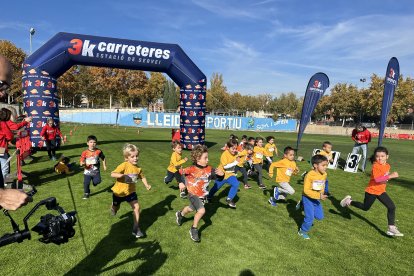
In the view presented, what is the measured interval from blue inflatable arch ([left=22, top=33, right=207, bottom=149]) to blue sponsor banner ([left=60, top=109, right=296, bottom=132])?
33006mm

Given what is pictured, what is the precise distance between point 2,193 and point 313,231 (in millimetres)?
6196

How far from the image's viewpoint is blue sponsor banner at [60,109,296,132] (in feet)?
167

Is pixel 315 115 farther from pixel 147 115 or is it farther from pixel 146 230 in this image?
pixel 146 230

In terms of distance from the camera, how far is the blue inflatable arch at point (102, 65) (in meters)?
15.4

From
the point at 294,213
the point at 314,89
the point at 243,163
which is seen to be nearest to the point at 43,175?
the point at 243,163

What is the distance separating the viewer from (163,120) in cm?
5128

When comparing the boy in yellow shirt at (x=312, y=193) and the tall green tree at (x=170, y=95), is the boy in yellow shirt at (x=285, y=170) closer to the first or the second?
the boy in yellow shirt at (x=312, y=193)

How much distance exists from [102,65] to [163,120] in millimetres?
34275

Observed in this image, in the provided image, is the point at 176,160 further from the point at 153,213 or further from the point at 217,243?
the point at 217,243

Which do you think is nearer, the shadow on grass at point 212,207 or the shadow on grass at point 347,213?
the shadow on grass at point 212,207

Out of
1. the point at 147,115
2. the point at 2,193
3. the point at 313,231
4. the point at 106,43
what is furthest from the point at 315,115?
the point at 2,193

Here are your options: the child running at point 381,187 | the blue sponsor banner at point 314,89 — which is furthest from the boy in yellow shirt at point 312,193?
the blue sponsor banner at point 314,89

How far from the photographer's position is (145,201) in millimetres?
8164

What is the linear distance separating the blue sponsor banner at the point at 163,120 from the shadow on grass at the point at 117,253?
45.6m
